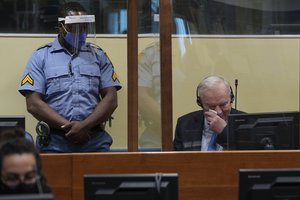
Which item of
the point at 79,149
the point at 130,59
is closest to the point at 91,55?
the point at 130,59

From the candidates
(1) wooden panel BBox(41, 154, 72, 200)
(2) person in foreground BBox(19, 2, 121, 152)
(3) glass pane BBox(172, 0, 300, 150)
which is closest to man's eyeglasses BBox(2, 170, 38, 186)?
(1) wooden panel BBox(41, 154, 72, 200)

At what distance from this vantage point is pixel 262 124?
Result: 137 inches

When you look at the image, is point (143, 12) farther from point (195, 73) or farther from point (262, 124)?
point (262, 124)

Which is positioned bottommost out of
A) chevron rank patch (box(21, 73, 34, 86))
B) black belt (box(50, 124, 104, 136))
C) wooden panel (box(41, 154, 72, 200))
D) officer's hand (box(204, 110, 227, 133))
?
wooden panel (box(41, 154, 72, 200))

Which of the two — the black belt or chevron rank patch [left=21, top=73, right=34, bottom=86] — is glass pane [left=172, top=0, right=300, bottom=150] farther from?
chevron rank patch [left=21, top=73, right=34, bottom=86]

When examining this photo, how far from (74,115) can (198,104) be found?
0.76m

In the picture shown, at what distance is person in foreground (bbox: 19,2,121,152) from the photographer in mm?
3977

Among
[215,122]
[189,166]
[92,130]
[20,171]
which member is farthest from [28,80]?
[20,171]

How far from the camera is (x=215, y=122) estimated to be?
13.0ft

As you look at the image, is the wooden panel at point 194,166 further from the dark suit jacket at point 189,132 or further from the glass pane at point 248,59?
the glass pane at point 248,59

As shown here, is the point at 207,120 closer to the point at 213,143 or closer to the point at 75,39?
the point at 213,143

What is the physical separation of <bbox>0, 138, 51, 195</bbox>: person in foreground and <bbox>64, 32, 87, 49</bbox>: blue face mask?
1729mm

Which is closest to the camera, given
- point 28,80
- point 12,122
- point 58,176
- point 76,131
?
point 58,176

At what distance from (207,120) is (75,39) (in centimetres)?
89
